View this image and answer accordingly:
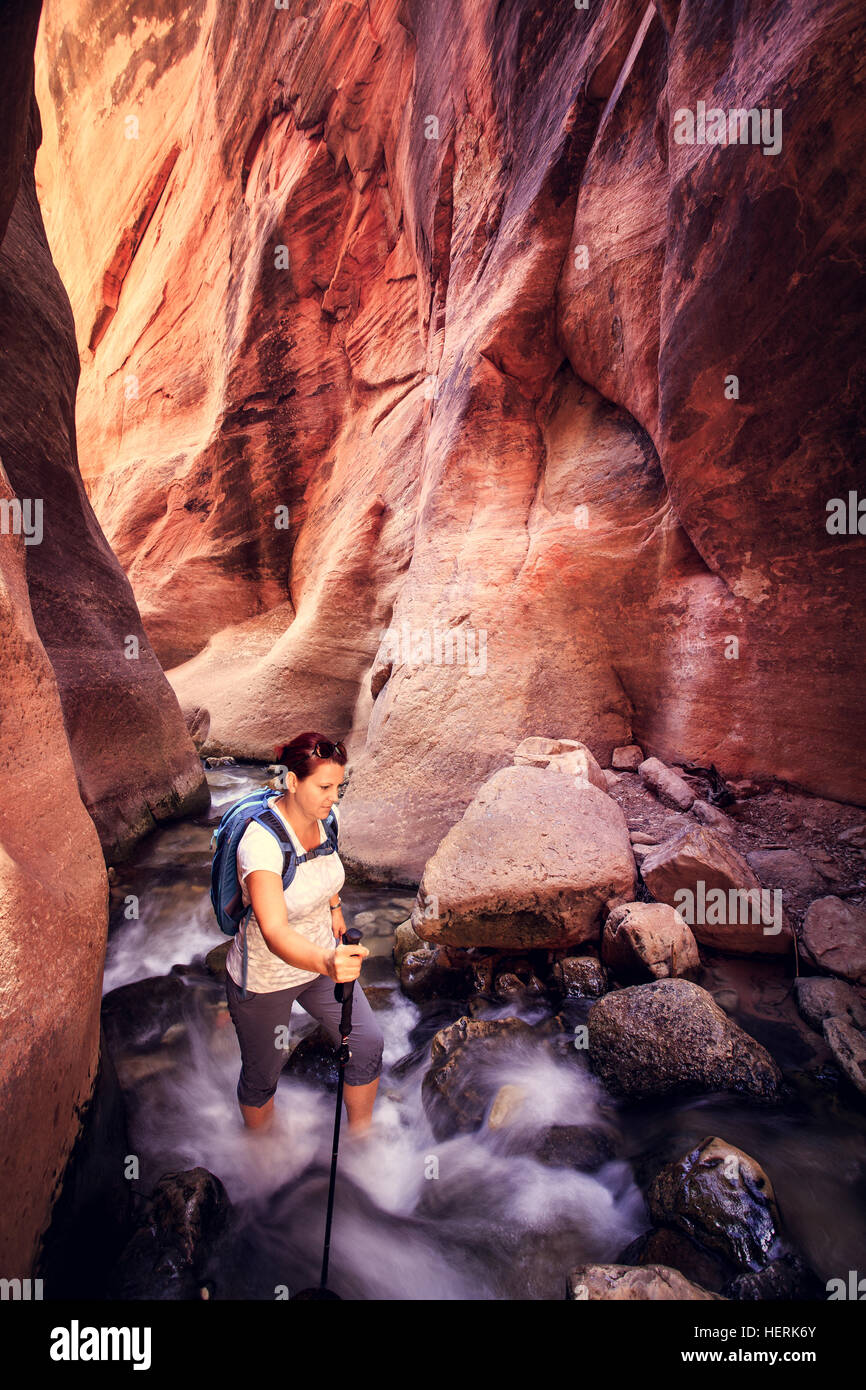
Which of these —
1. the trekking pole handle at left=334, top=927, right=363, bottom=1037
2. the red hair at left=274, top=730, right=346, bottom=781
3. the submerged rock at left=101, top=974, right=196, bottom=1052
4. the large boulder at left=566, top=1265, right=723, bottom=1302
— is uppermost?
the red hair at left=274, top=730, right=346, bottom=781

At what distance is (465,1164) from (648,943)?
56.2 inches

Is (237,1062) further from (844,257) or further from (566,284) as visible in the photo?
(566,284)

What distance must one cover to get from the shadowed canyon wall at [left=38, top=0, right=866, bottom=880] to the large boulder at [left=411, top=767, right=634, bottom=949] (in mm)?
1458

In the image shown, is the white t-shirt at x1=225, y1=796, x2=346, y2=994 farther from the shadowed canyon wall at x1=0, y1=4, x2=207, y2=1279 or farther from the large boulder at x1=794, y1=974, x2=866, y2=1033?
the large boulder at x1=794, y1=974, x2=866, y2=1033

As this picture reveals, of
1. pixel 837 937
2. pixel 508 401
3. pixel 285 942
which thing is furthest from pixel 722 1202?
pixel 508 401

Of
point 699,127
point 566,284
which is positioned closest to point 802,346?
point 699,127

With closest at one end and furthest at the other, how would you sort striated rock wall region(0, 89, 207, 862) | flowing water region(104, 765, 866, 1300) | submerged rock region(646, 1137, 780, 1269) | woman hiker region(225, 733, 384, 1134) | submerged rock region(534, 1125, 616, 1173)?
woman hiker region(225, 733, 384, 1134)
submerged rock region(646, 1137, 780, 1269)
flowing water region(104, 765, 866, 1300)
submerged rock region(534, 1125, 616, 1173)
striated rock wall region(0, 89, 207, 862)

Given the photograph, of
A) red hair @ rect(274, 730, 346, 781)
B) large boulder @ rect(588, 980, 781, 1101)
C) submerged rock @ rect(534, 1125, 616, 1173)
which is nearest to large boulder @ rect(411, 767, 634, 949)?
large boulder @ rect(588, 980, 781, 1101)

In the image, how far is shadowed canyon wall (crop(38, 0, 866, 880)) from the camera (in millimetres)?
3916

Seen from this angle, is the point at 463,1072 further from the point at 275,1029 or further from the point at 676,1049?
the point at 275,1029

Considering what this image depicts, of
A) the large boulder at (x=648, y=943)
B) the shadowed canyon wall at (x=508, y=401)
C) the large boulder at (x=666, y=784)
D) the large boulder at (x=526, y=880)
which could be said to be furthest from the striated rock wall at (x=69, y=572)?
the large boulder at (x=666, y=784)

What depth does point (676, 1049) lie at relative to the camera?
2.69 metres

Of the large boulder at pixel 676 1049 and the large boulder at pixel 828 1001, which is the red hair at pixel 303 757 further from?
the large boulder at pixel 828 1001
